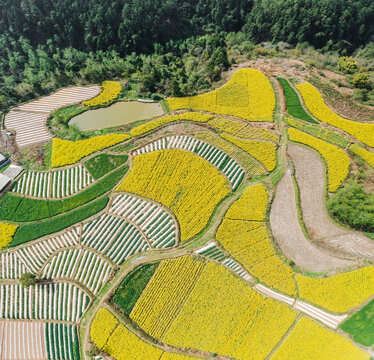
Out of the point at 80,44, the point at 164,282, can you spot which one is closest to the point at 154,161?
the point at 164,282

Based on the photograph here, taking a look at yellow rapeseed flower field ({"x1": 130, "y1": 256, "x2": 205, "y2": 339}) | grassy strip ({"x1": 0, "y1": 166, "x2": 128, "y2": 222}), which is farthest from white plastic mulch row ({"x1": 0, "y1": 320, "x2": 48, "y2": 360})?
grassy strip ({"x1": 0, "y1": 166, "x2": 128, "y2": 222})

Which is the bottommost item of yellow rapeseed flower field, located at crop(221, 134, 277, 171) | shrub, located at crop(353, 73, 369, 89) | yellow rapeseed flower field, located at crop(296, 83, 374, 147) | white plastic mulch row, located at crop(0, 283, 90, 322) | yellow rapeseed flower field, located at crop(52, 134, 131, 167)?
white plastic mulch row, located at crop(0, 283, 90, 322)

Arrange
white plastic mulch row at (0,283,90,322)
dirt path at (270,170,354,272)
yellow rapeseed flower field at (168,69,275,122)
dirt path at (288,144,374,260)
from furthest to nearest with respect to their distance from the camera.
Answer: yellow rapeseed flower field at (168,69,275,122), dirt path at (288,144,374,260), dirt path at (270,170,354,272), white plastic mulch row at (0,283,90,322)

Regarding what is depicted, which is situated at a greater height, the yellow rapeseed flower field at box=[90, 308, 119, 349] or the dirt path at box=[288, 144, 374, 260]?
the dirt path at box=[288, 144, 374, 260]

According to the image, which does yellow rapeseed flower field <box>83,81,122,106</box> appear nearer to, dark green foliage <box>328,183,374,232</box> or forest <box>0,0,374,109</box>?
forest <box>0,0,374,109</box>

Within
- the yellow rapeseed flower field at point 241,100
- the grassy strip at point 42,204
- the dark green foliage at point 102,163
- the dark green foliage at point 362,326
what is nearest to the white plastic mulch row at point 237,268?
the dark green foliage at point 362,326

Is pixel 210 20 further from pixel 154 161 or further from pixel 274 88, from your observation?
pixel 154 161

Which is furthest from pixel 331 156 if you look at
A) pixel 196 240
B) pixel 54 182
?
pixel 54 182
